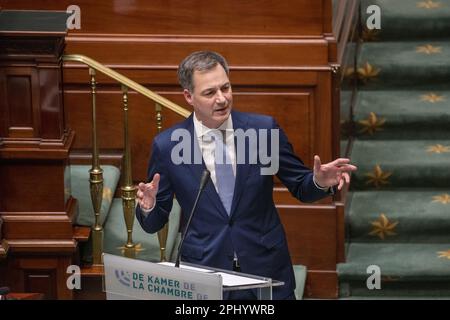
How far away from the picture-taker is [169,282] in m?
3.57

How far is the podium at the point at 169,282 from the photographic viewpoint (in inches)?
139

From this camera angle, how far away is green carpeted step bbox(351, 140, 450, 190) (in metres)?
6.85

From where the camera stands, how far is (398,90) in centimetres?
731

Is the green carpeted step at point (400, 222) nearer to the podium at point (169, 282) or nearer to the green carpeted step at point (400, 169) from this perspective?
the green carpeted step at point (400, 169)

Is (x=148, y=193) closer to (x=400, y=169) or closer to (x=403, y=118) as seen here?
(x=400, y=169)

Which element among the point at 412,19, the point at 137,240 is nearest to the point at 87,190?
the point at 137,240

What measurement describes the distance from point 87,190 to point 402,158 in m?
1.85

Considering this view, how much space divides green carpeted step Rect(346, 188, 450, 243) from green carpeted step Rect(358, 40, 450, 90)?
85 centimetres

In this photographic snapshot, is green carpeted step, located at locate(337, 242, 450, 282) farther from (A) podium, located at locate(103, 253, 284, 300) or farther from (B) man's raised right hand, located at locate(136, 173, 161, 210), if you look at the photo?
(A) podium, located at locate(103, 253, 284, 300)

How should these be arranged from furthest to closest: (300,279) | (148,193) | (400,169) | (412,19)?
(412,19), (400,169), (300,279), (148,193)

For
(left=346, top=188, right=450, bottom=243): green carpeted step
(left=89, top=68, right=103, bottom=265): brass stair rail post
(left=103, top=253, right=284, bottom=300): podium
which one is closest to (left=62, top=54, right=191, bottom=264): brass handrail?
(left=89, top=68, right=103, bottom=265): brass stair rail post

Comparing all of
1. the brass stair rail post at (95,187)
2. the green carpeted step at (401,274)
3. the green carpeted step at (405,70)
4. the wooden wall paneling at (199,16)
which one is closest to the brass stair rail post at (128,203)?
the brass stair rail post at (95,187)
